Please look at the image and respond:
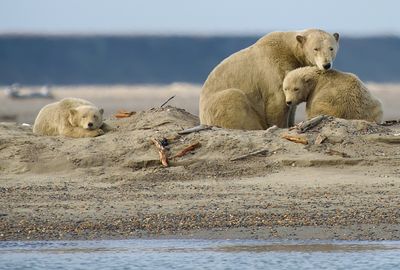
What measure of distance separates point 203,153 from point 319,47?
1967 mm

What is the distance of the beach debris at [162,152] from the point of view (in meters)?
13.4

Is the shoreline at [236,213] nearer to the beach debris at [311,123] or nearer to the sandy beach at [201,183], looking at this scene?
the sandy beach at [201,183]

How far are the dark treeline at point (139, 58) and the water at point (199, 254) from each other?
47534mm

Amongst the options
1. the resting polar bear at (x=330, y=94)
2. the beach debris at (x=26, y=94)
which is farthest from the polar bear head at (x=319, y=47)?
the beach debris at (x=26, y=94)

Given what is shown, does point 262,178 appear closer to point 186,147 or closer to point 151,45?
point 186,147

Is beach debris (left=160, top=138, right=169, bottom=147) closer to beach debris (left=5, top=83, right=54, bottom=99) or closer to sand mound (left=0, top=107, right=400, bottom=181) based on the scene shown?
sand mound (left=0, top=107, right=400, bottom=181)

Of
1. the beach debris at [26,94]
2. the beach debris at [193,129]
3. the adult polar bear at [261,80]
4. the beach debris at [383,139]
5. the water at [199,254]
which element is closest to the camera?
the water at [199,254]

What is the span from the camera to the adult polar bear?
47.5 ft

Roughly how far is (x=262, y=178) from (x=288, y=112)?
2095 mm

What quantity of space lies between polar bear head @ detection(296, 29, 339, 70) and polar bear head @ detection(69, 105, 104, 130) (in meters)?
2.72

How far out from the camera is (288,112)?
583 inches

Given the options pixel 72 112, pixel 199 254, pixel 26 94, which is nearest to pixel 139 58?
pixel 26 94

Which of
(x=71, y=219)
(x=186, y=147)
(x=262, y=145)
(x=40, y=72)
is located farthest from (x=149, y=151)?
(x=40, y=72)

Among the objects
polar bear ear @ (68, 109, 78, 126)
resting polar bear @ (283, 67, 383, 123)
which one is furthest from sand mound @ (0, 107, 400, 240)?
polar bear ear @ (68, 109, 78, 126)
